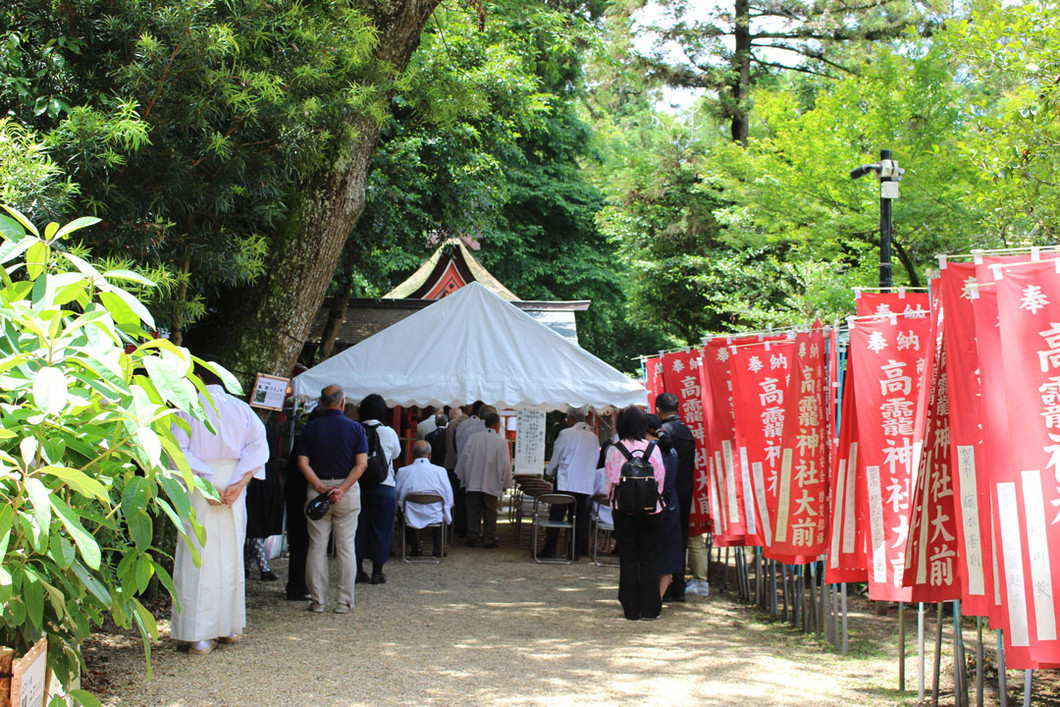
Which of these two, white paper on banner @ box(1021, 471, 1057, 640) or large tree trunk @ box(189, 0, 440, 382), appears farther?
large tree trunk @ box(189, 0, 440, 382)

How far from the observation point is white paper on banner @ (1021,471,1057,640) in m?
4.15

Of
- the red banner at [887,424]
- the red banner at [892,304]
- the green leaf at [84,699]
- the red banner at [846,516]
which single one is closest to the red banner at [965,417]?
the red banner at [887,424]

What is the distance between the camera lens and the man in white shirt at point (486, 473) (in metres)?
12.1

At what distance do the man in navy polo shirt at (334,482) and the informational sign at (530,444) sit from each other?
660cm

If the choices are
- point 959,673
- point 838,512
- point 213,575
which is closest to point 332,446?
point 213,575

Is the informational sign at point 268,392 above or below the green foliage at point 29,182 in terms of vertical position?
below

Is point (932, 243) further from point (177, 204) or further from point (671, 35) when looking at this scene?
point (671, 35)

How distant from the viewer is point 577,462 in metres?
11.6

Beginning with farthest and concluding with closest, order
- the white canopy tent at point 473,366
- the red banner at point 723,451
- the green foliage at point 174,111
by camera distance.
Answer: the white canopy tent at point 473,366
the red banner at point 723,451
the green foliage at point 174,111

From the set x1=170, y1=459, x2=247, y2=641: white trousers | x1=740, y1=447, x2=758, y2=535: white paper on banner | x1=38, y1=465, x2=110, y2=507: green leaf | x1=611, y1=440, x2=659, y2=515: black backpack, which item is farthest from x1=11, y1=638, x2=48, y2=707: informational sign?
x1=740, y1=447, x2=758, y2=535: white paper on banner

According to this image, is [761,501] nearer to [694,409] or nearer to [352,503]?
[694,409]

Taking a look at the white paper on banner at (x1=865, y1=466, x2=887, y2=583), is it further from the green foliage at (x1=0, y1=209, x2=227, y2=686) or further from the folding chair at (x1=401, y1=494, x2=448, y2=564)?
the folding chair at (x1=401, y1=494, x2=448, y2=564)

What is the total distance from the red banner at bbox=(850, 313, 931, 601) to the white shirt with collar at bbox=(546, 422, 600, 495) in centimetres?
575

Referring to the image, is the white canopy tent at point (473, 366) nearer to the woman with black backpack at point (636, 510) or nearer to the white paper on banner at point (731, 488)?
the white paper on banner at point (731, 488)
